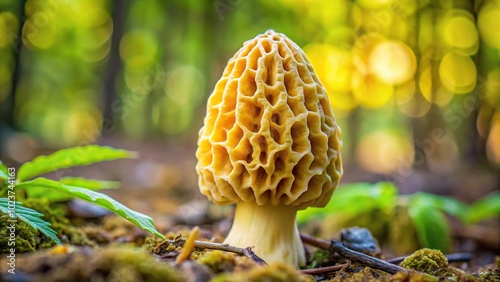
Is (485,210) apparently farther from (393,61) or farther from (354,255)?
(393,61)

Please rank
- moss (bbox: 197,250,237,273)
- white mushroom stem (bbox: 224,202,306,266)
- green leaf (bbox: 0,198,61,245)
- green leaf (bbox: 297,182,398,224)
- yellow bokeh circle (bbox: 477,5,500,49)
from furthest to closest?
1. yellow bokeh circle (bbox: 477,5,500,49)
2. green leaf (bbox: 297,182,398,224)
3. white mushroom stem (bbox: 224,202,306,266)
4. green leaf (bbox: 0,198,61,245)
5. moss (bbox: 197,250,237,273)

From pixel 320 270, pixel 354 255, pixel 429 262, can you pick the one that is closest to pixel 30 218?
pixel 320 270

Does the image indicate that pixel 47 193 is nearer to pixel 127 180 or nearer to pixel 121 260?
pixel 121 260

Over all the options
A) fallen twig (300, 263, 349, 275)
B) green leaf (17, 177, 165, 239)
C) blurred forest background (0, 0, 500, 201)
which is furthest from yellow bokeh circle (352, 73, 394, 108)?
green leaf (17, 177, 165, 239)

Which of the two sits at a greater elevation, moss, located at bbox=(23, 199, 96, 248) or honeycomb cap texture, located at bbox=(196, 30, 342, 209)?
honeycomb cap texture, located at bbox=(196, 30, 342, 209)

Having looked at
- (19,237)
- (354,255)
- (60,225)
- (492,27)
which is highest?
(492,27)

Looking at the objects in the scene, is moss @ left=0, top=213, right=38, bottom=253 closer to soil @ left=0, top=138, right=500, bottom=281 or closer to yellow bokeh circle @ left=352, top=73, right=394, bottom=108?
soil @ left=0, top=138, right=500, bottom=281

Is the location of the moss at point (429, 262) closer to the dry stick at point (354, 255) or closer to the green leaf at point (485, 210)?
the dry stick at point (354, 255)
